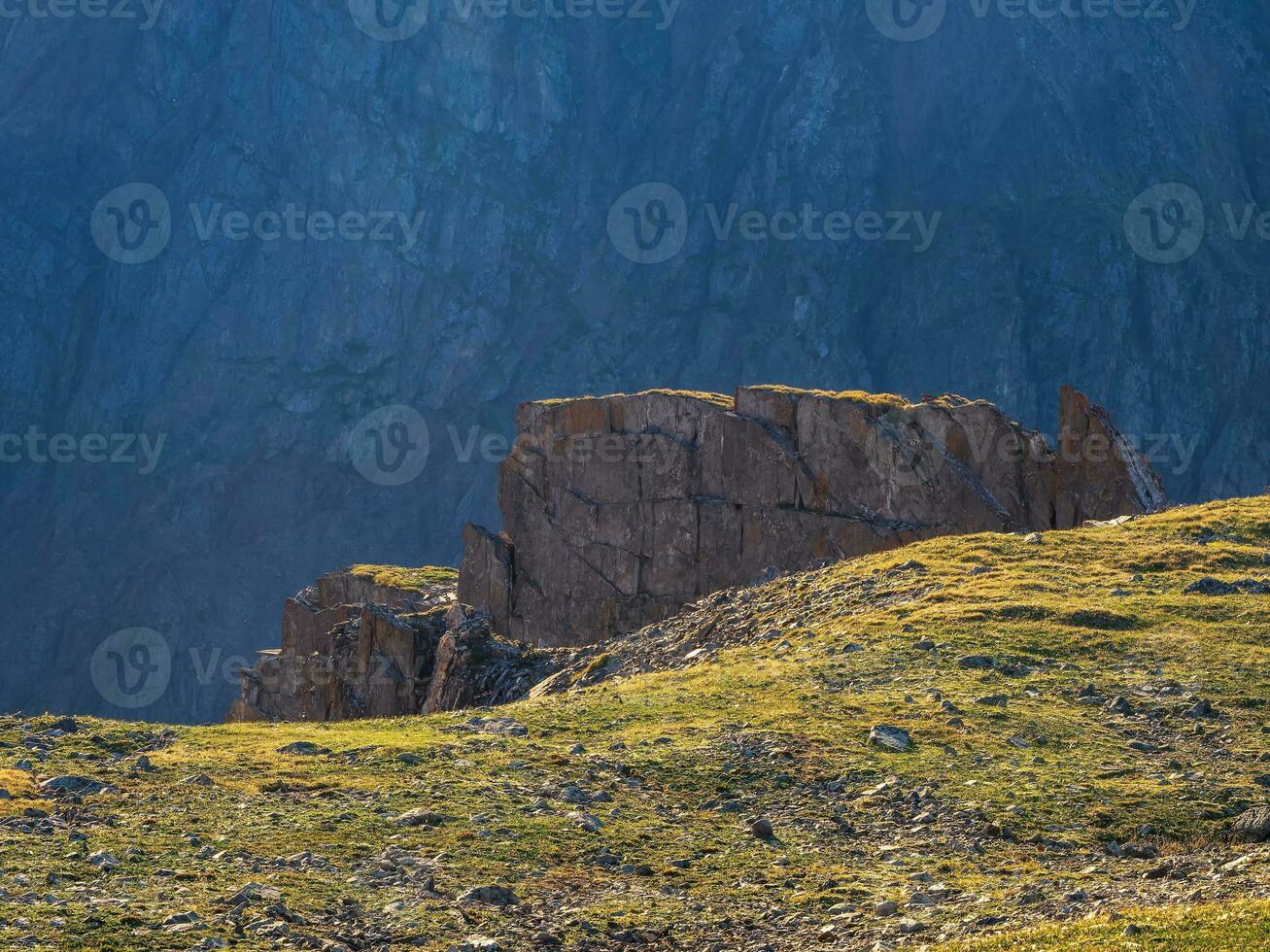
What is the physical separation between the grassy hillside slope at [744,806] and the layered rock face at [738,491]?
19764 mm

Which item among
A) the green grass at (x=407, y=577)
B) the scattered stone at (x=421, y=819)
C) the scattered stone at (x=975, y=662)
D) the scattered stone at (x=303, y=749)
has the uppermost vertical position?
the green grass at (x=407, y=577)

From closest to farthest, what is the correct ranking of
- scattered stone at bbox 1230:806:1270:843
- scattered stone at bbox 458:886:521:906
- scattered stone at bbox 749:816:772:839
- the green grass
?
A: scattered stone at bbox 458:886:521:906 → scattered stone at bbox 1230:806:1270:843 → scattered stone at bbox 749:816:772:839 → the green grass

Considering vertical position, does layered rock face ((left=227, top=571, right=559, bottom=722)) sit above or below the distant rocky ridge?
below

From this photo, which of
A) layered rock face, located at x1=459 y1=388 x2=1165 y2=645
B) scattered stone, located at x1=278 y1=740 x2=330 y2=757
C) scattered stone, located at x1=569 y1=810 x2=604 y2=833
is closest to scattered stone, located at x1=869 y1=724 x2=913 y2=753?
scattered stone, located at x1=569 y1=810 x2=604 y2=833

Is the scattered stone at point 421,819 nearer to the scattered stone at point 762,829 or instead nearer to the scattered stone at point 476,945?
the scattered stone at point 476,945

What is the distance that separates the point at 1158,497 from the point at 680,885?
39.0 metres

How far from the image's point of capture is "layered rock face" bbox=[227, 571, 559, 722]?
44281mm

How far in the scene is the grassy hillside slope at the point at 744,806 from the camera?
18094mm

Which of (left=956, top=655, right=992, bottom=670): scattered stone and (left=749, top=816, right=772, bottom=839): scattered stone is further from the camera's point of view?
(left=956, top=655, right=992, bottom=670): scattered stone

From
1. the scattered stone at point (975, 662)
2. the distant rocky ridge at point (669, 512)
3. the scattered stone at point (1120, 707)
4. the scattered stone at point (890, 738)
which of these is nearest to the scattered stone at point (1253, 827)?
the scattered stone at point (890, 738)

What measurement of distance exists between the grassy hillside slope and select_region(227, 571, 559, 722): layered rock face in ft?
34.3

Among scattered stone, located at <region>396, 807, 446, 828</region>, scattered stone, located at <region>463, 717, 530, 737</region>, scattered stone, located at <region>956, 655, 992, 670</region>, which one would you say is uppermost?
scattered stone, located at <region>956, 655, 992, 670</region>

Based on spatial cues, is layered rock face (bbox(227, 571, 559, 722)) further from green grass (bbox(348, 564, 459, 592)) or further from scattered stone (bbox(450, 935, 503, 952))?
scattered stone (bbox(450, 935, 503, 952))

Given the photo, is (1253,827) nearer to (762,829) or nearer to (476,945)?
(762,829)
